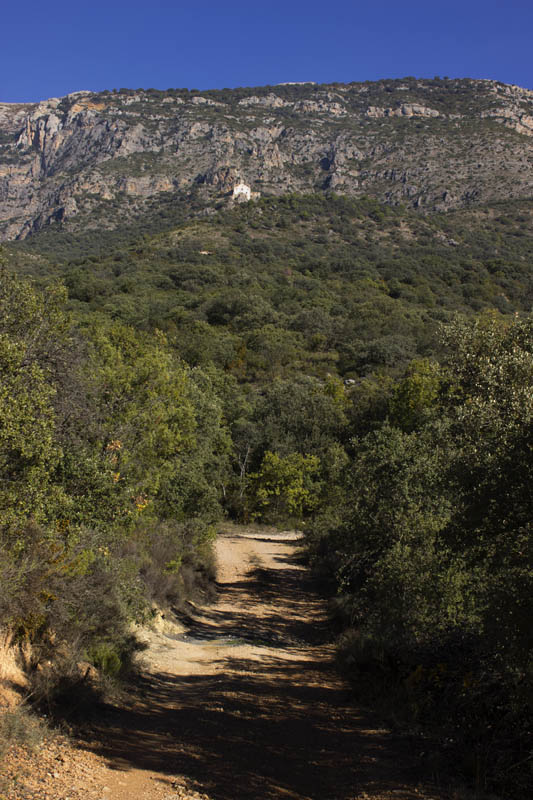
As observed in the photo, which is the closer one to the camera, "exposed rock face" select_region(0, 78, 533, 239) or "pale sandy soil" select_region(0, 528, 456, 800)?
"pale sandy soil" select_region(0, 528, 456, 800)

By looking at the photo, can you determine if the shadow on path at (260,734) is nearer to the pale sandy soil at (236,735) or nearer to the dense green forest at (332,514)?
the pale sandy soil at (236,735)

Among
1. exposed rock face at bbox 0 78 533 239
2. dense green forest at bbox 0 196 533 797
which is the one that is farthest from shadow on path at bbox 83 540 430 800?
exposed rock face at bbox 0 78 533 239

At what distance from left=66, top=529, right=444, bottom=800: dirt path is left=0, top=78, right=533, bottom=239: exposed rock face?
434 feet

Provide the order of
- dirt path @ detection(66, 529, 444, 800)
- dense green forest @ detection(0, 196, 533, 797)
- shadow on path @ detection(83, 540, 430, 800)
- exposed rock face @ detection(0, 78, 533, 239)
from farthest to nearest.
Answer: exposed rock face @ detection(0, 78, 533, 239) < shadow on path @ detection(83, 540, 430, 800) < dirt path @ detection(66, 529, 444, 800) < dense green forest @ detection(0, 196, 533, 797)

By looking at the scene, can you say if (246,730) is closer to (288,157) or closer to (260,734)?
(260,734)

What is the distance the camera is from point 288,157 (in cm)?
16850

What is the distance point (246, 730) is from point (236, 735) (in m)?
0.30

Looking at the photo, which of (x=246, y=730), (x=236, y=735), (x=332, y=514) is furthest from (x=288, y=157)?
(x=236, y=735)

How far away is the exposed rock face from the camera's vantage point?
138m

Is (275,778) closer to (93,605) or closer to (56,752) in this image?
(56,752)

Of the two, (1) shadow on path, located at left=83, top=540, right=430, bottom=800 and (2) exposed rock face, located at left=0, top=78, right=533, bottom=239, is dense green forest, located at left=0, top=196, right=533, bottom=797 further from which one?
(2) exposed rock face, located at left=0, top=78, right=533, bottom=239

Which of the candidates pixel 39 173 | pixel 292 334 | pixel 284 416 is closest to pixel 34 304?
pixel 284 416

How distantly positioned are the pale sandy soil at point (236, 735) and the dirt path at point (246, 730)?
2 centimetres

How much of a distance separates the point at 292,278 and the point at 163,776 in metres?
89.6
